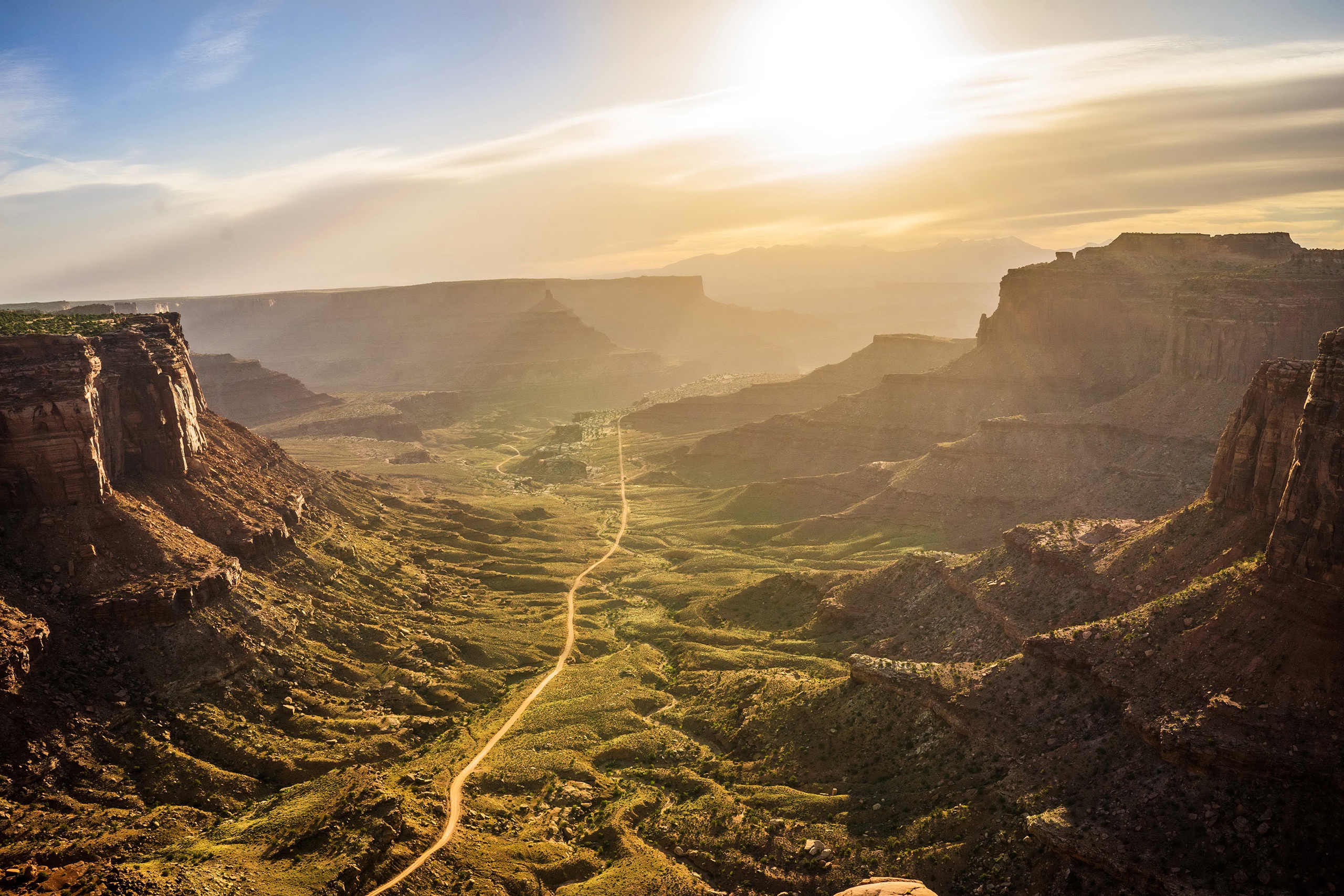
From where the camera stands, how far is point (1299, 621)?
120ft

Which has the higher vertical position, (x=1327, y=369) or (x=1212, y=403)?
(x=1327, y=369)

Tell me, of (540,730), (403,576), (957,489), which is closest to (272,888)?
(540,730)

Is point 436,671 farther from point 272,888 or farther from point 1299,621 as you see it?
point 1299,621

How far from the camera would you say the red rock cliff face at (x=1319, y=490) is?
36.2 meters

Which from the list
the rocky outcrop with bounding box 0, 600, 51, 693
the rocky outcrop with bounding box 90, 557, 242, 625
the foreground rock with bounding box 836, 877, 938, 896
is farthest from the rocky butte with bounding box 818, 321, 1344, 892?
the rocky outcrop with bounding box 0, 600, 51, 693

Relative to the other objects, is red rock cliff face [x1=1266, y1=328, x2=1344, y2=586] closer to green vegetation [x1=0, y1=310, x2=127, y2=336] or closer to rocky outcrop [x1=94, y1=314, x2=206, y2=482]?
rocky outcrop [x1=94, y1=314, x2=206, y2=482]

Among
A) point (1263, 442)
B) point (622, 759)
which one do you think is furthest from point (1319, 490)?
point (622, 759)

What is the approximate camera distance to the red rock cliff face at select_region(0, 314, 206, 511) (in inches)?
2160

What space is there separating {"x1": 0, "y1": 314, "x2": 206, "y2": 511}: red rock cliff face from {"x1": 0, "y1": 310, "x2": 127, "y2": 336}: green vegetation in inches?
71.9

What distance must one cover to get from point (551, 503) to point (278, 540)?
7075 cm

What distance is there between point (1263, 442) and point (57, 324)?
8910 cm

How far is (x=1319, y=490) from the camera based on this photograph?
3716 cm

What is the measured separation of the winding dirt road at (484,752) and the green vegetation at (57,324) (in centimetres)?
4357

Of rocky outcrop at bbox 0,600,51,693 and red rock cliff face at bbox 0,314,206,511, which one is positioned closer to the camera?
rocky outcrop at bbox 0,600,51,693
